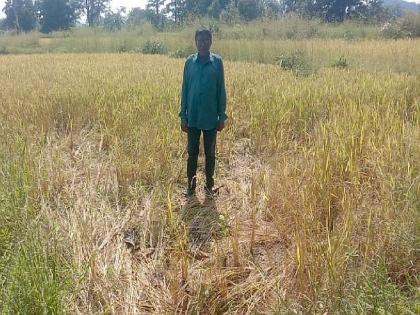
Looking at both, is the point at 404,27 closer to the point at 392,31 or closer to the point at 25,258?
the point at 392,31

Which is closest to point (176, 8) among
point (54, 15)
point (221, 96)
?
point (54, 15)

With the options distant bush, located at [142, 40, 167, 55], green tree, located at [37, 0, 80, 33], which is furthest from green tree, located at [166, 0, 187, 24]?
distant bush, located at [142, 40, 167, 55]

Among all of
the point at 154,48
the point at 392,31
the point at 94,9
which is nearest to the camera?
the point at 392,31

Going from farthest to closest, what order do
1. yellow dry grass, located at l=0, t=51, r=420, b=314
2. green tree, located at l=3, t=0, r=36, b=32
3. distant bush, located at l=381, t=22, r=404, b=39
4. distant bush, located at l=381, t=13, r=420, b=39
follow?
green tree, located at l=3, t=0, r=36, b=32 < distant bush, located at l=381, t=13, r=420, b=39 < distant bush, located at l=381, t=22, r=404, b=39 < yellow dry grass, located at l=0, t=51, r=420, b=314

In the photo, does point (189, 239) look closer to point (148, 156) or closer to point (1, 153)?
point (148, 156)

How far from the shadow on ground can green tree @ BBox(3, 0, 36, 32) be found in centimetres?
4837

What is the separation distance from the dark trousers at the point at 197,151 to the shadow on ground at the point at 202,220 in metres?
0.22

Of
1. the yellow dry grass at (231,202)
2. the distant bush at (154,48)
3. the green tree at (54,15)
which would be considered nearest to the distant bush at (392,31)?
the distant bush at (154,48)

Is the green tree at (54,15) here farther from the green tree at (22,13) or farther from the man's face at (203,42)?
the man's face at (203,42)

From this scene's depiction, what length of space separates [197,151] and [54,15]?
49.7 metres

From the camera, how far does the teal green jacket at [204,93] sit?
306cm

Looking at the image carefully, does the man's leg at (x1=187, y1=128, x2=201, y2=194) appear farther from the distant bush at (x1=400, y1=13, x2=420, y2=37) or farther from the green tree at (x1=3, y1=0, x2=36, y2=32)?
the green tree at (x1=3, y1=0, x2=36, y2=32)

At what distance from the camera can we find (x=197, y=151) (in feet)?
10.9

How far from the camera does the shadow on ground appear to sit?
8.58 ft
